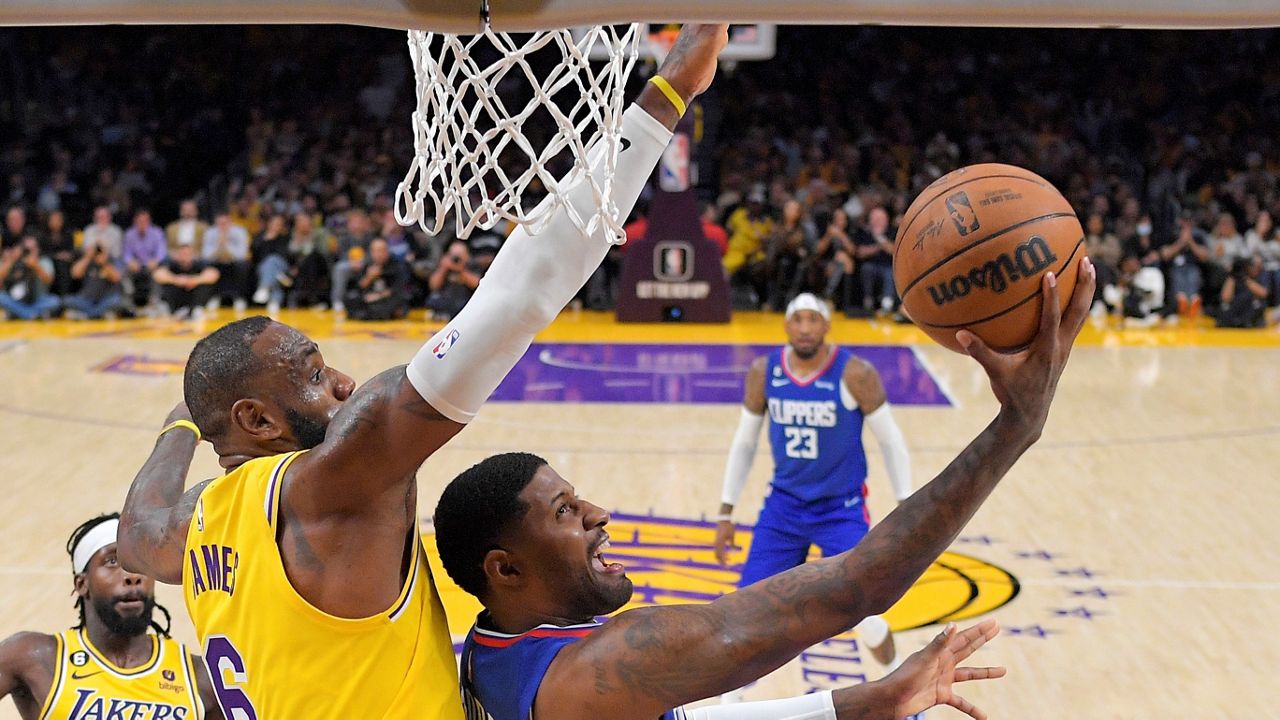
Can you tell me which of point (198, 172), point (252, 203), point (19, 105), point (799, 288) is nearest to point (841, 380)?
point (799, 288)

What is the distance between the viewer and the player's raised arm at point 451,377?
84.0 inches

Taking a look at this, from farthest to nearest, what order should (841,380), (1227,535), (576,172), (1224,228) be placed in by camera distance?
(1224,228)
(1227,535)
(841,380)
(576,172)

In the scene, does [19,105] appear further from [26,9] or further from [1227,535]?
[26,9]

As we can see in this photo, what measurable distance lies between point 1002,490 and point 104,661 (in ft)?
20.2

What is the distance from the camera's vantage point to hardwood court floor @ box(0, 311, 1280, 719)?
6.24 meters

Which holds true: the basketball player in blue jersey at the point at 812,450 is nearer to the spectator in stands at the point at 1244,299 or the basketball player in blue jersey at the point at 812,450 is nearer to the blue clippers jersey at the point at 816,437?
the blue clippers jersey at the point at 816,437

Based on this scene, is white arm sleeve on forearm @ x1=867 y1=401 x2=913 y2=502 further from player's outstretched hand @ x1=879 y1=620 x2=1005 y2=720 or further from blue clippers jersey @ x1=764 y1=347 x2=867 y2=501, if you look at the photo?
player's outstretched hand @ x1=879 y1=620 x2=1005 y2=720

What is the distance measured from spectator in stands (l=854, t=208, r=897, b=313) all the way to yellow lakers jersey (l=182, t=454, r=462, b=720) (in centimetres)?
1427

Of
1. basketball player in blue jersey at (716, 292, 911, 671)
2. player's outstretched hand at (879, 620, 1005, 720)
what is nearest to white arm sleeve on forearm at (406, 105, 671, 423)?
player's outstretched hand at (879, 620, 1005, 720)

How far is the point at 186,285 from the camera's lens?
16391 mm

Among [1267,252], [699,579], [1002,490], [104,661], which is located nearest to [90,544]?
[104,661]

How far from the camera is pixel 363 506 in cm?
226

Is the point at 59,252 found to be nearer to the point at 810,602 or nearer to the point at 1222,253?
the point at 1222,253

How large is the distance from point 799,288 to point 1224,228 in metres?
4.88
